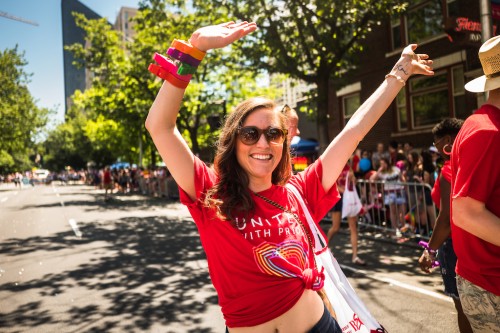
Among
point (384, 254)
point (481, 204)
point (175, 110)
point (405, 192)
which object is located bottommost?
point (384, 254)

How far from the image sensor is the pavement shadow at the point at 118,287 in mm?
4664

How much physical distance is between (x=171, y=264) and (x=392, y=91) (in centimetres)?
598

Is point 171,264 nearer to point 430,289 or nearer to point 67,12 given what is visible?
point 430,289

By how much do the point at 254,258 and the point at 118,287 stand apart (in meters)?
4.88

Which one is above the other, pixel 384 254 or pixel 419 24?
pixel 419 24

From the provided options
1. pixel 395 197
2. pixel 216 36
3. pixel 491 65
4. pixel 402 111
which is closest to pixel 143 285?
pixel 216 36


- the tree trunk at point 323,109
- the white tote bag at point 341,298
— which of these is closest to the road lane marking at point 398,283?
the white tote bag at point 341,298

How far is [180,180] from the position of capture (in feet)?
5.76

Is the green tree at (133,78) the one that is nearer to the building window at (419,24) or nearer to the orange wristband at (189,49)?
the building window at (419,24)

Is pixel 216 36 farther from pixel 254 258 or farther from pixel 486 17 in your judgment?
pixel 486 17

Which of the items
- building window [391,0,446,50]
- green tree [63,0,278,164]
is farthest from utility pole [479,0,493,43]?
green tree [63,0,278,164]

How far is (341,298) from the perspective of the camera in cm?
185

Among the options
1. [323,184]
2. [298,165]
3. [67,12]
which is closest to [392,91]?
[323,184]

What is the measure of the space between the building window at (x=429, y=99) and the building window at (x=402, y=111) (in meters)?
0.35
